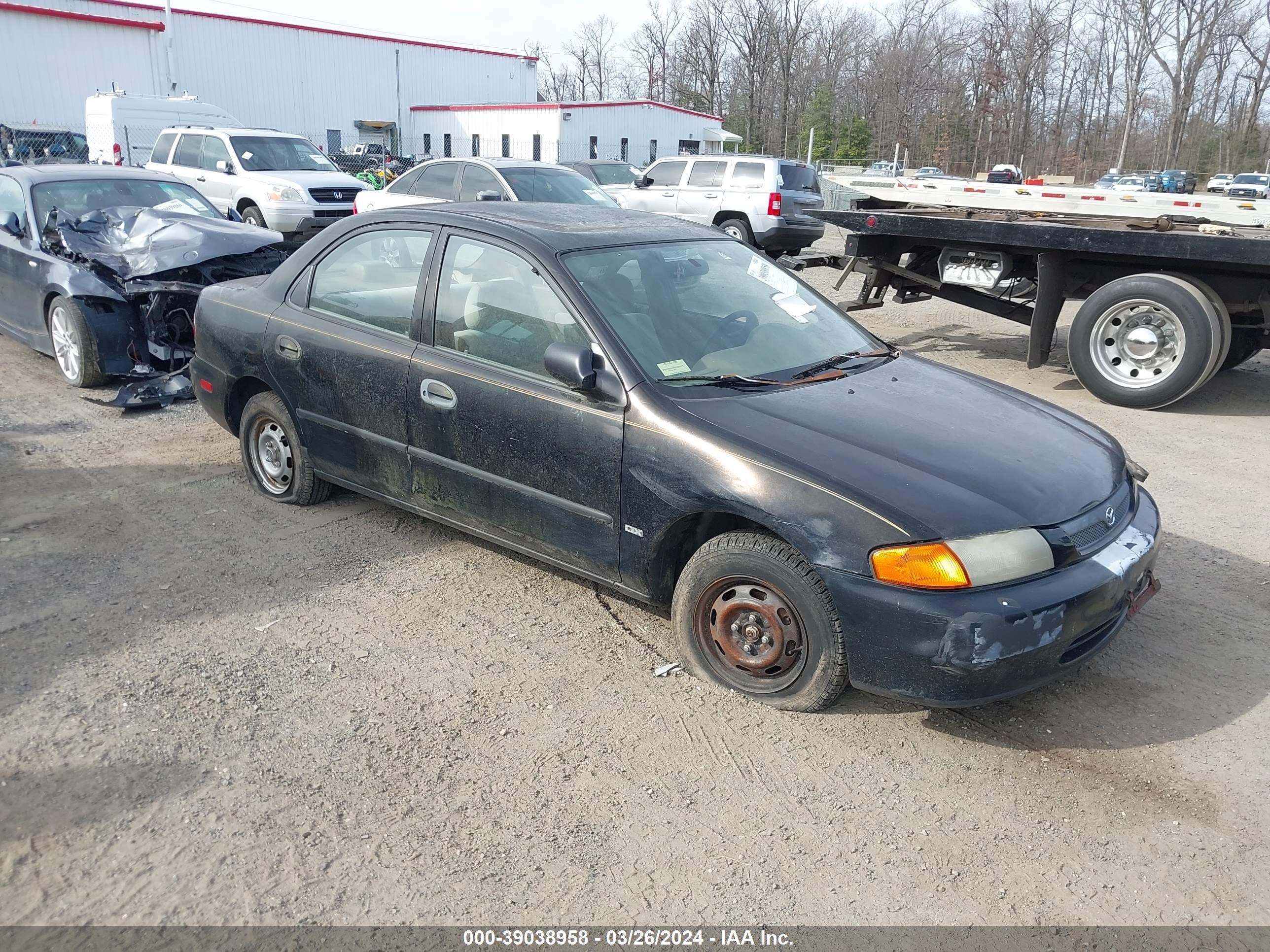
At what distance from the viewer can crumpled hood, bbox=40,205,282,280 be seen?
7320 mm

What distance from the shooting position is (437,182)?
12914mm

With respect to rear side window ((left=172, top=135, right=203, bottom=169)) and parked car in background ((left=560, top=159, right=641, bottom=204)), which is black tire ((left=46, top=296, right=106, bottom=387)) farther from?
parked car in background ((left=560, top=159, right=641, bottom=204))

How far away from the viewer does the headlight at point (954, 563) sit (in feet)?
9.82

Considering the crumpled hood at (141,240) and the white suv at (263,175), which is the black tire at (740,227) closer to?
the white suv at (263,175)

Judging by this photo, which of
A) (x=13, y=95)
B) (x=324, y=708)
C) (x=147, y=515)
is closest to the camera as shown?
(x=324, y=708)

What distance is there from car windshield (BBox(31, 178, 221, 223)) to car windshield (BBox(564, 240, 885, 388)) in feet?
18.5

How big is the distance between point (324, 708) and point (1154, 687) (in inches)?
121

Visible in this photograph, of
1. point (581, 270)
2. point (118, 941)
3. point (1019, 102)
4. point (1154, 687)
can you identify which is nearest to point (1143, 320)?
point (1154, 687)

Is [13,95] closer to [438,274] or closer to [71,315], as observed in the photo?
[71,315]

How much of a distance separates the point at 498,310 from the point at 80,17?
36.6 meters

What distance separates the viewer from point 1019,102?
57625mm

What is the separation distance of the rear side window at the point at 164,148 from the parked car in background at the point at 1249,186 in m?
26.4

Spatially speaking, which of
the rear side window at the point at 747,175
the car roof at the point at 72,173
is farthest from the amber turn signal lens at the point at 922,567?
the rear side window at the point at 747,175

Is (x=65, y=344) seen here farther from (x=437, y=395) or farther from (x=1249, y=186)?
(x=1249, y=186)
